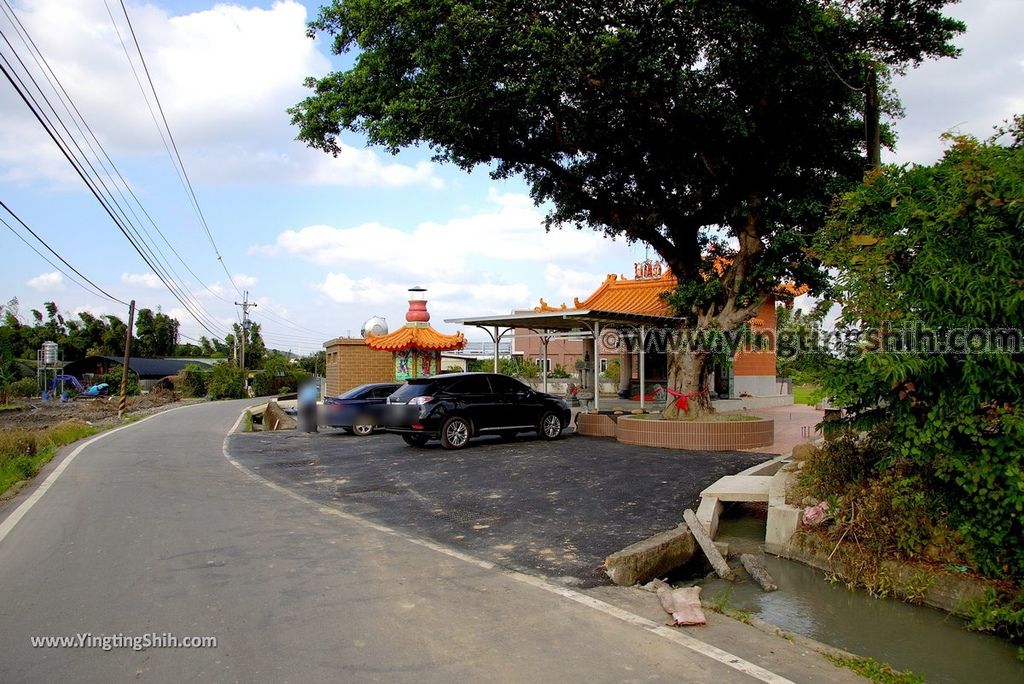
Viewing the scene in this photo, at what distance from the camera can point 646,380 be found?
86.1 ft

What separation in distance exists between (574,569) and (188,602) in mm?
3241

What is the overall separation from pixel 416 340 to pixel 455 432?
8232 mm

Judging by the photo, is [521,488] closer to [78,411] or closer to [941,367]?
[941,367]

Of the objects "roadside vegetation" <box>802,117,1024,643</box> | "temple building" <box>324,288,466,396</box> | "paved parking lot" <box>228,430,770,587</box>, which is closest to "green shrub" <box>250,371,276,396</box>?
"temple building" <box>324,288,466,396</box>

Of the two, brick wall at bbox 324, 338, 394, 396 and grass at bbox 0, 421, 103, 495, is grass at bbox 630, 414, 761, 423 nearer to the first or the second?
grass at bbox 0, 421, 103, 495

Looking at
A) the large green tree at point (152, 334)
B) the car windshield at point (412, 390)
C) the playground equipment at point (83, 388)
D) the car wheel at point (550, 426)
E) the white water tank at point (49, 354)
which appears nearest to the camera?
the car windshield at point (412, 390)

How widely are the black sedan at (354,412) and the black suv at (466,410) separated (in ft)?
12.5

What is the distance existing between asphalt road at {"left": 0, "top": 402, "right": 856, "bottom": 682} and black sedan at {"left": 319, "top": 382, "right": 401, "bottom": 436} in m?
10.2

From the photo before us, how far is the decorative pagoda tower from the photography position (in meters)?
22.6

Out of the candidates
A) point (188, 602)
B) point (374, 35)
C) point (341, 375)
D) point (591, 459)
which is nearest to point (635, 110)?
point (374, 35)

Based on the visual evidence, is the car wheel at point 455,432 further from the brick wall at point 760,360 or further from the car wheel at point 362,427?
the brick wall at point 760,360

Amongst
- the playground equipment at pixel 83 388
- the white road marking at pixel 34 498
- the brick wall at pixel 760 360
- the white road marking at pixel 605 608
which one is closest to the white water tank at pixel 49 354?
the playground equipment at pixel 83 388

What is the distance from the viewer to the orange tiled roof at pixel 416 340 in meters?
22.5

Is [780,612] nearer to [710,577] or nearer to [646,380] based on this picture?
[710,577]
